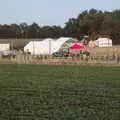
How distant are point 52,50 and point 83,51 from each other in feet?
34.6

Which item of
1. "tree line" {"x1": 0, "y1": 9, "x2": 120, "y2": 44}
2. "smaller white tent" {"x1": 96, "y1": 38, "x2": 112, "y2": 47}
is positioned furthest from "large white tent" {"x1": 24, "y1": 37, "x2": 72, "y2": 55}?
"tree line" {"x1": 0, "y1": 9, "x2": 120, "y2": 44}

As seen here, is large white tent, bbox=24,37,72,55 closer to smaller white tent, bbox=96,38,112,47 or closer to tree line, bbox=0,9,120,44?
smaller white tent, bbox=96,38,112,47

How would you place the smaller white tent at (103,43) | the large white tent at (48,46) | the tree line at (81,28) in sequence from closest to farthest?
the large white tent at (48,46)
the smaller white tent at (103,43)
the tree line at (81,28)

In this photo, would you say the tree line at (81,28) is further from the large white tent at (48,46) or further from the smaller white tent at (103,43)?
the large white tent at (48,46)

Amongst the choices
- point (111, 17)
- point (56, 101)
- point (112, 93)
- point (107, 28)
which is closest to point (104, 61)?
point (112, 93)

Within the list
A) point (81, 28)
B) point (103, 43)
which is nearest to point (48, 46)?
point (103, 43)

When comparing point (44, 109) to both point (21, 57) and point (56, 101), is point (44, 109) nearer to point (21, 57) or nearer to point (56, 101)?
point (56, 101)

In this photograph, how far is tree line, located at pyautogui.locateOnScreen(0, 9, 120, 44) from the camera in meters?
99.8

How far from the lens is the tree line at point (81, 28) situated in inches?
3927

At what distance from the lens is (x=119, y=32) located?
98.7 metres

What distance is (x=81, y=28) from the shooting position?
111m

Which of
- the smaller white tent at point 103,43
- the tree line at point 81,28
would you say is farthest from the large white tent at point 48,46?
Answer: the tree line at point 81,28

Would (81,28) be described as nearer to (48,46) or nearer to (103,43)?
(103,43)

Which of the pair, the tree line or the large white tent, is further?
the tree line
